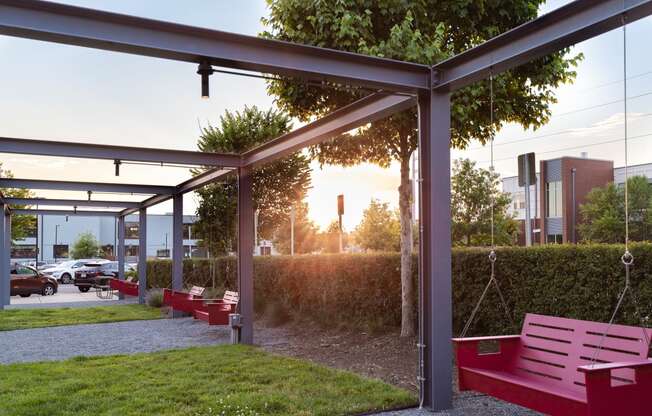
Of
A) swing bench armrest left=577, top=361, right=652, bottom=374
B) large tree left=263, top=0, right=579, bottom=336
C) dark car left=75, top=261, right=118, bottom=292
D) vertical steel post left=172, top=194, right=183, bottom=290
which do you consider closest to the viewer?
swing bench armrest left=577, top=361, right=652, bottom=374

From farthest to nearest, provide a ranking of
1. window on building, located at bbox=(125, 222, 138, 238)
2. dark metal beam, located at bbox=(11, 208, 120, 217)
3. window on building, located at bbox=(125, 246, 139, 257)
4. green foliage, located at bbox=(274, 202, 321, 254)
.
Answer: window on building, located at bbox=(125, 246, 139, 257), window on building, located at bbox=(125, 222, 138, 238), green foliage, located at bbox=(274, 202, 321, 254), dark metal beam, located at bbox=(11, 208, 120, 217)

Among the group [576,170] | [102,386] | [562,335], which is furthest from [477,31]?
[576,170]

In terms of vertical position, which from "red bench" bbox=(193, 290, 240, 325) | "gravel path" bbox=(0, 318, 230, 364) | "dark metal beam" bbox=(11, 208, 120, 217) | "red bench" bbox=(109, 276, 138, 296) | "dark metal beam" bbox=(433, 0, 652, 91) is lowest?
"gravel path" bbox=(0, 318, 230, 364)

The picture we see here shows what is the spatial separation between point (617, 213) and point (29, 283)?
36.5 metres

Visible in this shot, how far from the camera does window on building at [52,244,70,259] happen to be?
7244 cm

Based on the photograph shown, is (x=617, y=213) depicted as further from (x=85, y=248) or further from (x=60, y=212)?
(x=85, y=248)

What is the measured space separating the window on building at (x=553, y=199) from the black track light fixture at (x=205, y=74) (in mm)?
47785

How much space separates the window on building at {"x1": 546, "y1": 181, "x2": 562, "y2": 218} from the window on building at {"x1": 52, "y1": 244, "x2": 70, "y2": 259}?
54.4 m

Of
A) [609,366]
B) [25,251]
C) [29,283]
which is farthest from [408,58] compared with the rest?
[25,251]

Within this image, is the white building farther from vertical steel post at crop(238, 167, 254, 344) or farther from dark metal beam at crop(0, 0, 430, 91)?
dark metal beam at crop(0, 0, 430, 91)

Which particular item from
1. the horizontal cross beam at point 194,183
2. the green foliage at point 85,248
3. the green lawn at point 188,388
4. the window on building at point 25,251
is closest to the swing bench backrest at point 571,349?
the green lawn at point 188,388

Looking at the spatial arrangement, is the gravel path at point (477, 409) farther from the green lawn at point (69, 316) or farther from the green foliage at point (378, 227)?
the green foliage at point (378, 227)

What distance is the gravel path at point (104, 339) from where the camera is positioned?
10.4m

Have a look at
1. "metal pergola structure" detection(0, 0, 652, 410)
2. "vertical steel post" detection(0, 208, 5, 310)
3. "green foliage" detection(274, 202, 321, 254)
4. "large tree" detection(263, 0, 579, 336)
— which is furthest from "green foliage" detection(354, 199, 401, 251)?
"metal pergola structure" detection(0, 0, 652, 410)
